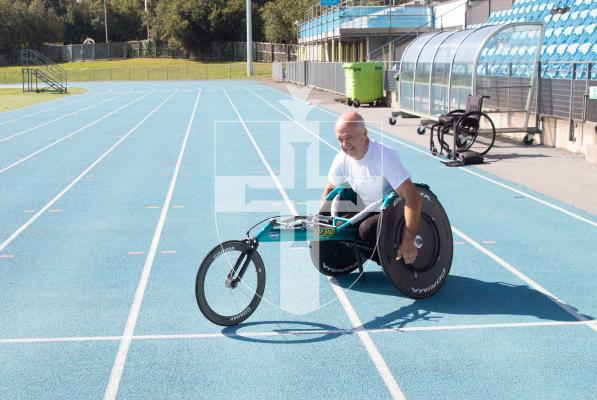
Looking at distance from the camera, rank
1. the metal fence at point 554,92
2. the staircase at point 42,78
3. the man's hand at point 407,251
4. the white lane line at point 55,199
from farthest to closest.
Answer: the staircase at point 42,78 < the metal fence at point 554,92 < the white lane line at point 55,199 < the man's hand at point 407,251

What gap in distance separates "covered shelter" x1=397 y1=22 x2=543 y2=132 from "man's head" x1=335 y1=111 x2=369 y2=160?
1151 centimetres

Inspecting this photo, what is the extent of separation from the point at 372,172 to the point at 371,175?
50 mm

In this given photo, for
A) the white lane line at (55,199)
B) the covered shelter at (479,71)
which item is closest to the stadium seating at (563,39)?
the covered shelter at (479,71)

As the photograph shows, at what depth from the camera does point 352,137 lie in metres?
6.23

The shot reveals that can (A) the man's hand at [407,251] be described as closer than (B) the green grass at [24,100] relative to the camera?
Yes

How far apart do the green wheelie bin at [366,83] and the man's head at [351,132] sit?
27.0m

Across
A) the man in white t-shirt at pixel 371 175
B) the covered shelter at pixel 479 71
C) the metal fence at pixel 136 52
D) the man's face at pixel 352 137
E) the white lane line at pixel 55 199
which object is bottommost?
the white lane line at pixel 55 199

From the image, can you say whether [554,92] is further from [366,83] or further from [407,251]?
[366,83]

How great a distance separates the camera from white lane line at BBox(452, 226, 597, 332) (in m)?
6.47

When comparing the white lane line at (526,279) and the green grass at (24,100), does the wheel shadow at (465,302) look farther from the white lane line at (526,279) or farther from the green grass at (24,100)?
the green grass at (24,100)

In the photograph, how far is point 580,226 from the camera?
9.77m

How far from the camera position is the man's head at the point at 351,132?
6.17 metres

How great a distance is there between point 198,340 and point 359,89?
27.8 meters

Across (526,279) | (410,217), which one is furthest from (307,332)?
(526,279)
